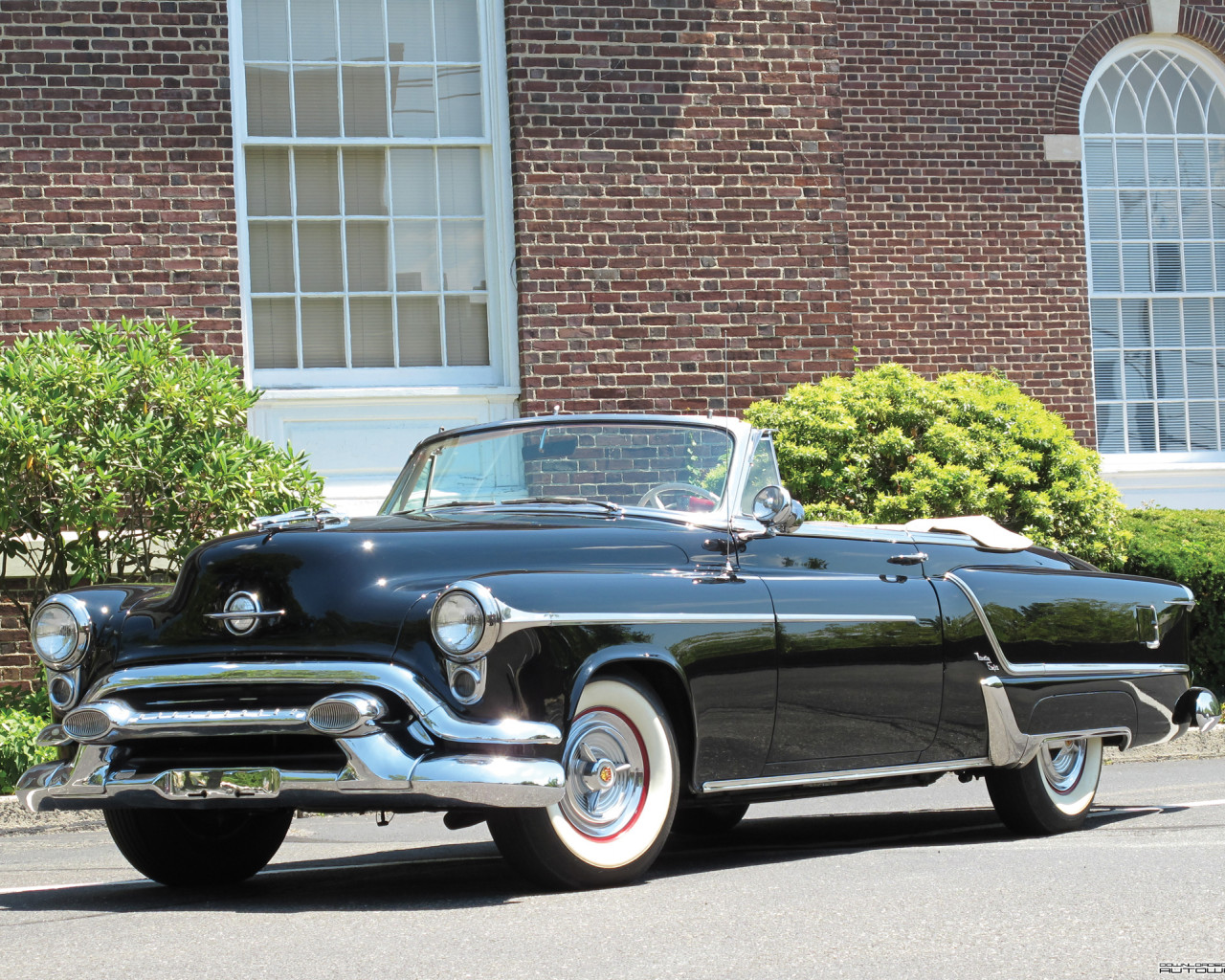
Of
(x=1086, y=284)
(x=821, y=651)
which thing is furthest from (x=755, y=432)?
(x=1086, y=284)

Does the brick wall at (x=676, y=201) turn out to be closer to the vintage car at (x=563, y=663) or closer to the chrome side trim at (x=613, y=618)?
the vintage car at (x=563, y=663)

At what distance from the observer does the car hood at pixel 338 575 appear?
5.06 metres

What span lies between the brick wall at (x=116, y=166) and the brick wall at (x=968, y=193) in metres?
5.54

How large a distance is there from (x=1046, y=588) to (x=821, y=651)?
152cm

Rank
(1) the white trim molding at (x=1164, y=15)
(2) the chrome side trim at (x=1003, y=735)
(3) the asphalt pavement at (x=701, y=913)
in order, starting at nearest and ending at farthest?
(3) the asphalt pavement at (x=701, y=913) < (2) the chrome side trim at (x=1003, y=735) < (1) the white trim molding at (x=1164, y=15)

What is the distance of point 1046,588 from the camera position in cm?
696

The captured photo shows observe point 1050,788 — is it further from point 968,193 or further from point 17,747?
point 968,193

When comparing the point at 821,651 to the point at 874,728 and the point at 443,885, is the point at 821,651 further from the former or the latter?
the point at 443,885

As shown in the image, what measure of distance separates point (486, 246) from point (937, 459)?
3.77m

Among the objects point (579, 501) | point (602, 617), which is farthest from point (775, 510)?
point (602, 617)

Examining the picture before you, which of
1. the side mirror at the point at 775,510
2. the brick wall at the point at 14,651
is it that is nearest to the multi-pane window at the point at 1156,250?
the brick wall at the point at 14,651

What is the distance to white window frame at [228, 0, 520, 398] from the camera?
12.5 m

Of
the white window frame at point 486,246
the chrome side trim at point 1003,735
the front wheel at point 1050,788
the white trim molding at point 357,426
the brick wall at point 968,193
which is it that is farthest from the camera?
the brick wall at point 968,193

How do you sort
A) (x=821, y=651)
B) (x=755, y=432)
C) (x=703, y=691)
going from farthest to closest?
(x=755, y=432) < (x=821, y=651) < (x=703, y=691)
